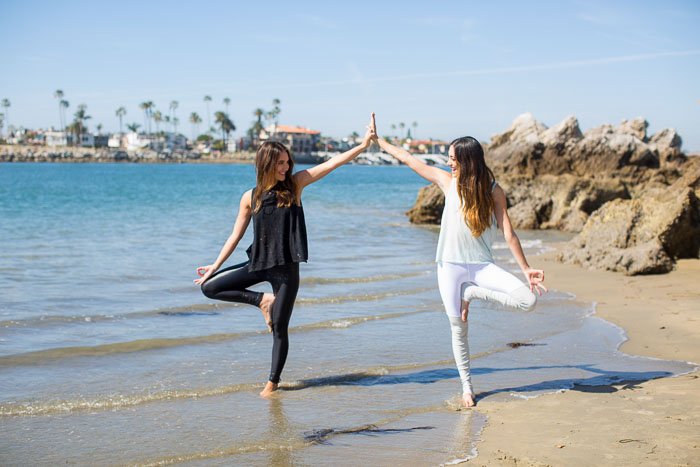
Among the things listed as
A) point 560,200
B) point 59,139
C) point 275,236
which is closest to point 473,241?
point 275,236

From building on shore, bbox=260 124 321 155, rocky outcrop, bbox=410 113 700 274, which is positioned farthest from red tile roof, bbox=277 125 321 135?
rocky outcrop, bbox=410 113 700 274

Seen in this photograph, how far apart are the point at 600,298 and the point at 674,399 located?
16.0 feet

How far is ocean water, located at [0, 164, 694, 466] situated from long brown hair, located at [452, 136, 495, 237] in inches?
60.0

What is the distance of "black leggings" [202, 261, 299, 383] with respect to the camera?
547 centimetres

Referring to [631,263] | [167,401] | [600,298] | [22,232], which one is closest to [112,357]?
[167,401]

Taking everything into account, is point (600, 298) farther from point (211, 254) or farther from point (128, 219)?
point (128, 219)

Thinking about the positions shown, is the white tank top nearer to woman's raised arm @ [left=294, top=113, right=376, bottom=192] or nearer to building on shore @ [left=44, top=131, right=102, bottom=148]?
woman's raised arm @ [left=294, top=113, right=376, bottom=192]

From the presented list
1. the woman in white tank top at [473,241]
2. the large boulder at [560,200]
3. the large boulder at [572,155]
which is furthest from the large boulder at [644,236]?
the large boulder at [572,155]

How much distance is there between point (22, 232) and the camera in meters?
21.4

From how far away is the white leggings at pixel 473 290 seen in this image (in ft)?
15.9

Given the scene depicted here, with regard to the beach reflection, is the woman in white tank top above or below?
above

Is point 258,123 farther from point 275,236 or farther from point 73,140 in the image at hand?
point 275,236

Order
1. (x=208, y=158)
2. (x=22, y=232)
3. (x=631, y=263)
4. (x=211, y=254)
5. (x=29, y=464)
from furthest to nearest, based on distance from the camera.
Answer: (x=208, y=158), (x=22, y=232), (x=211, y=254), (x=631, y=263), (x=29, y=464)

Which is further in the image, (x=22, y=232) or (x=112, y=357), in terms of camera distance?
(x=22, y=232)
